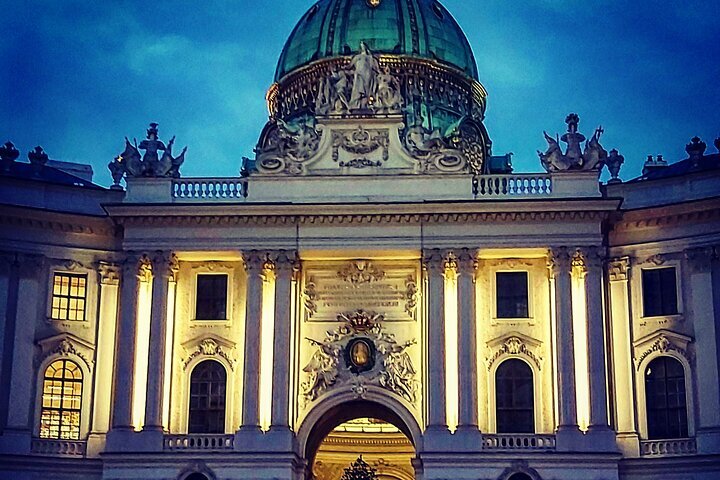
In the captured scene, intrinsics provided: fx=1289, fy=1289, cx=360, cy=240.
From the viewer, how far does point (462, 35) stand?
57.7m

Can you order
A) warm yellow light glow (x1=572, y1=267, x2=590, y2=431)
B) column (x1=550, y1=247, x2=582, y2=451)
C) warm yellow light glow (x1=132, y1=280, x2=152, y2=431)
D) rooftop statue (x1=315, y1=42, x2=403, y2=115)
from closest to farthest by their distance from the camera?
column (x1=550, y1=247, x2=582, y2=451) → warm yellow light glow (x1=572, y1=267, x2=590, y2=431) → warm yellow light glow (x1=132, y1=280, x2=152, y2=431) → rooftop statue (x1=315, y1=42, x2=403, y2=115)

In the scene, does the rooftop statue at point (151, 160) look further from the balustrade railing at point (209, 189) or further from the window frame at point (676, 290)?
the window frame at point (676, 290)

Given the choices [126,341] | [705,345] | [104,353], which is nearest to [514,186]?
[705,345]

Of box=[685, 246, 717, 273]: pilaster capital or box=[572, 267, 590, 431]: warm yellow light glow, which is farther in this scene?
box=[685, 246, 717, 273]: pilaster capital

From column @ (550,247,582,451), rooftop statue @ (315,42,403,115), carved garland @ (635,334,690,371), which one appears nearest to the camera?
column @ (550,247,582,451)

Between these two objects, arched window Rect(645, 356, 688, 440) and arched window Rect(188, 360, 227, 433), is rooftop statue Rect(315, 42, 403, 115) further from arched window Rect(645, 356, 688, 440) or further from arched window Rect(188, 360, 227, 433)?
arched window Rect(645, 356, 688, 440)

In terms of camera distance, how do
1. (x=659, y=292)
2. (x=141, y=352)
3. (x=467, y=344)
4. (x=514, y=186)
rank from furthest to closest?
(x=514, y=186)
(x=659, y=292)
(x=141, y=352)
(x=467, y=344)

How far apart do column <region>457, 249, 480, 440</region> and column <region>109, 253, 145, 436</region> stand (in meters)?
10.7

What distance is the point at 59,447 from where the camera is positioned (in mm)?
42750

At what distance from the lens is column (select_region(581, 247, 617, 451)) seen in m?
41.2

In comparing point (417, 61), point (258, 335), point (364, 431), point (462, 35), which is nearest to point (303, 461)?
point (258, 335)

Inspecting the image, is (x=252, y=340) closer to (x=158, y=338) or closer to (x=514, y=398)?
(x=158, y=338)

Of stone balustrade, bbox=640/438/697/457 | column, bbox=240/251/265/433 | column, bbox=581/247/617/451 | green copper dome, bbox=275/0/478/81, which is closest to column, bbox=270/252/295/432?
column, bbox=240/251/265/433

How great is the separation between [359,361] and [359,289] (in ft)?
8.27
